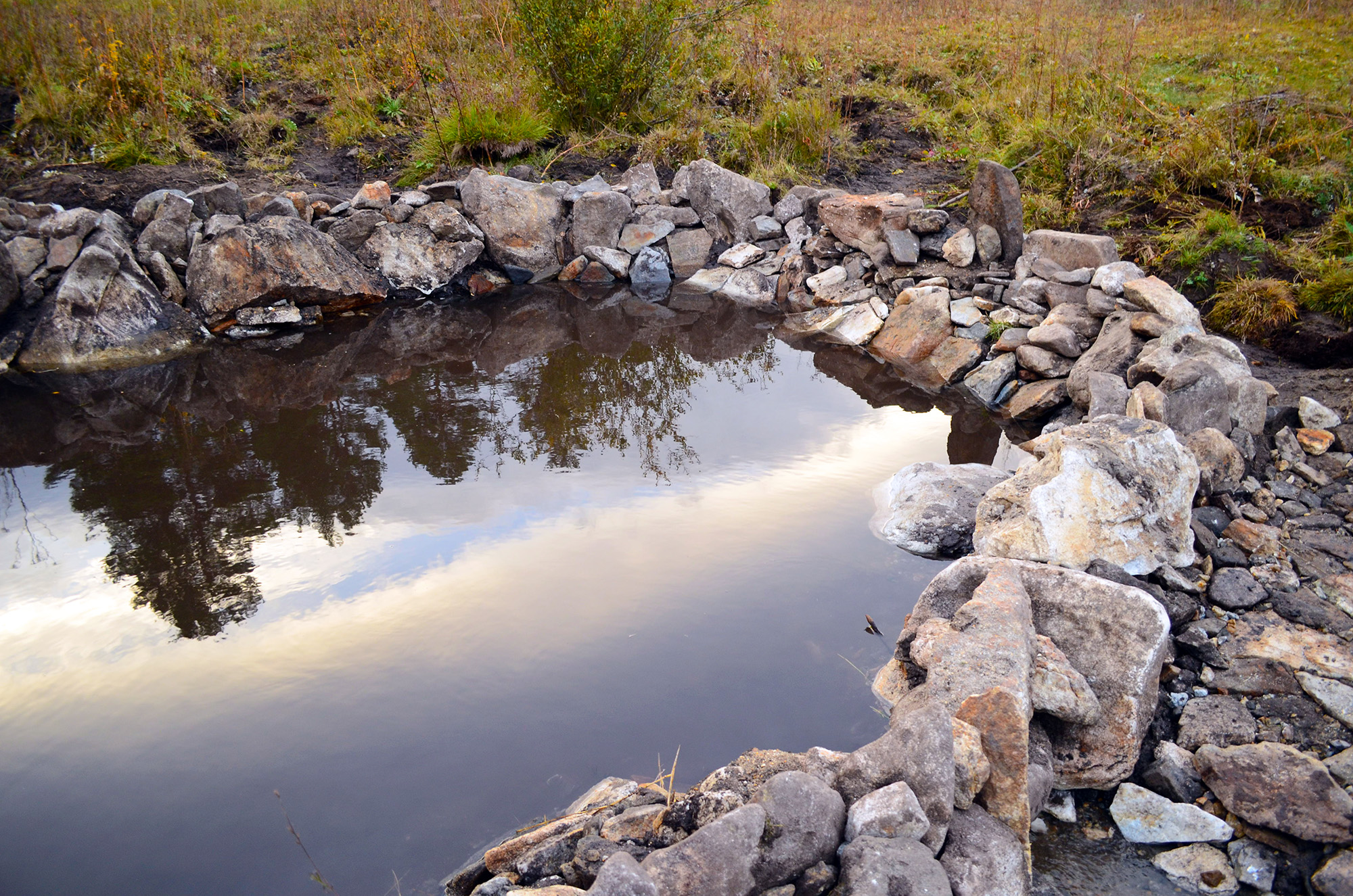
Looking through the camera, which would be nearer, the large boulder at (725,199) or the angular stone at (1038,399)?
the angular stone at (1038,399)

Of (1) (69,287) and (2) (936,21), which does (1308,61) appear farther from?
(1) (69,287)

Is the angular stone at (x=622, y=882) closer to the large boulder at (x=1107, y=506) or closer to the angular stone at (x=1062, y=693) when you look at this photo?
the angular stone at (x=1062, y=693)

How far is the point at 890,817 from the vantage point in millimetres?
2031

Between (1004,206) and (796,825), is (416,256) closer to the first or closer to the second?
(1004,206)

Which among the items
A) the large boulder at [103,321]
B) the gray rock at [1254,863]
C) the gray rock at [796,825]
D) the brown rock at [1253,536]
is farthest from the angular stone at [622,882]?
the large boulder at [103,321]

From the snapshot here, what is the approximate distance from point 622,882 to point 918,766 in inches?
35.1

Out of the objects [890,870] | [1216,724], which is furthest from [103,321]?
[1216,724]

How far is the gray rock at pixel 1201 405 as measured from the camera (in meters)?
4.18

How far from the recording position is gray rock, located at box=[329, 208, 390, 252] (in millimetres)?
8180

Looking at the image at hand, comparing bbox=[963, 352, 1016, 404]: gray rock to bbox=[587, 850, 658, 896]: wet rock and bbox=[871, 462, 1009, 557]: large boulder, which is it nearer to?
bbox=[871, 462, 1009, 557]: large boulder

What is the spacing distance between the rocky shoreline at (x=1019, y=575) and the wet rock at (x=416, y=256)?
0.73m

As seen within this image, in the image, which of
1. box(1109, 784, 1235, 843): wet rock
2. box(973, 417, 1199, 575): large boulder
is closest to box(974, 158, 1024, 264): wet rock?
box(973, 417, 1199, 575): large boulder

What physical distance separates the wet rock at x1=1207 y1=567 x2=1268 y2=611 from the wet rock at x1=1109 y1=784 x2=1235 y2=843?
114cm

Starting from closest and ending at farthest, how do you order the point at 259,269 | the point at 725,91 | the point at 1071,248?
the point at 1071,248 < the point at 259,269 < the point at 725,91
